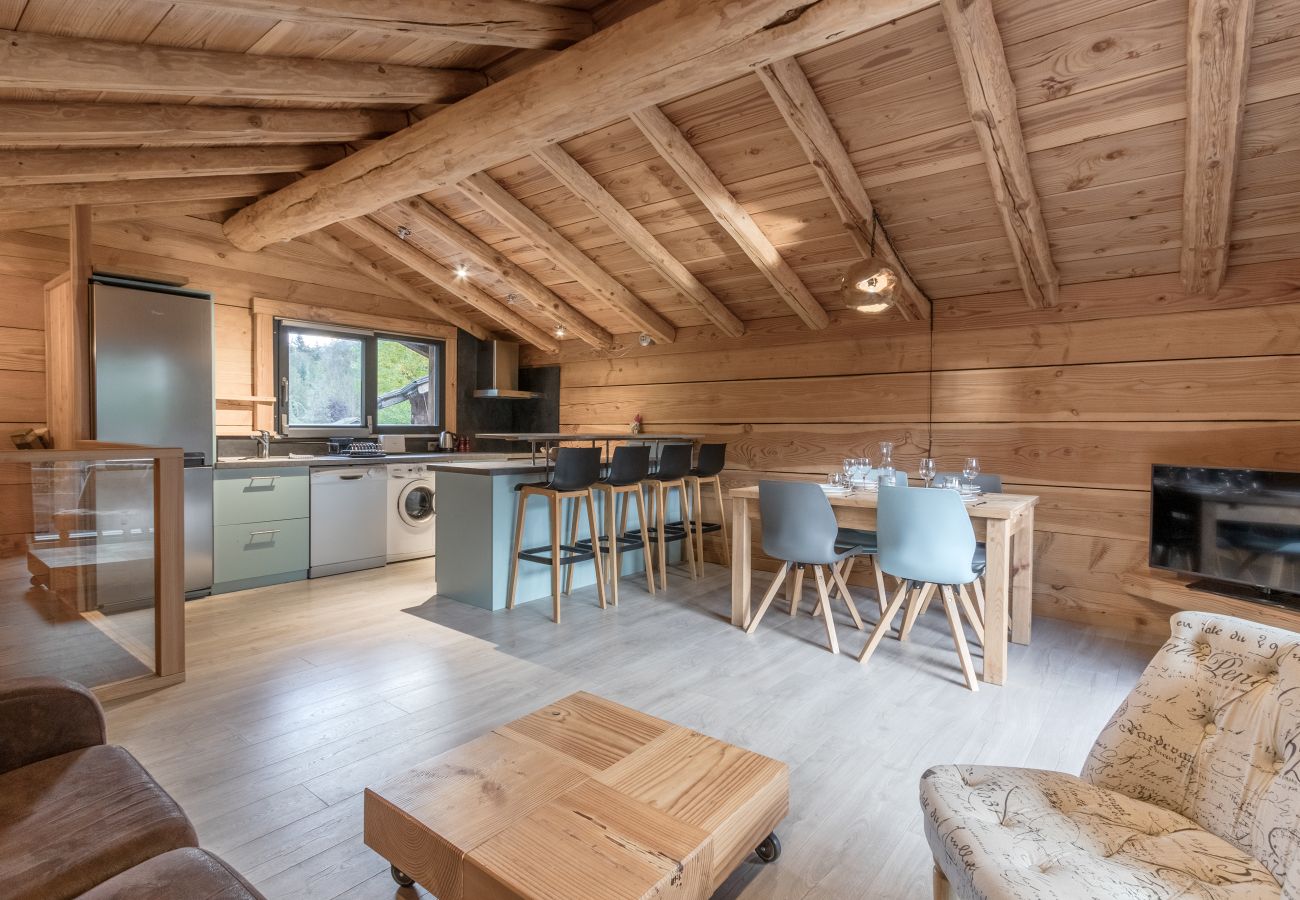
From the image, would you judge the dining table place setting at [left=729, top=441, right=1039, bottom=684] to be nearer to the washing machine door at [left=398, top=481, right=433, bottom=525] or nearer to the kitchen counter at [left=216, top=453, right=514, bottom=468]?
the kitchen counter at [left=216, top=453, right=514, bottom=468]

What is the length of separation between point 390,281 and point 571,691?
14.7ft

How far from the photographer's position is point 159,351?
393 cm

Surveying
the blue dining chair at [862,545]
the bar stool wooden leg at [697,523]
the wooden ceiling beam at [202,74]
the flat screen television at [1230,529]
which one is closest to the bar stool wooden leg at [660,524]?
the bar stool wooden leg at [697,523]

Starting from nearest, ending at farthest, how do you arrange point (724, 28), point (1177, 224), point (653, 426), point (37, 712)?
point (37, 712), point (724, 28), point (1177, 224), point (653, 426)

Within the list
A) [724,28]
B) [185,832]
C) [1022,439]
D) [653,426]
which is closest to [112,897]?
[185,832]

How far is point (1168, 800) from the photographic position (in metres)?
1.33

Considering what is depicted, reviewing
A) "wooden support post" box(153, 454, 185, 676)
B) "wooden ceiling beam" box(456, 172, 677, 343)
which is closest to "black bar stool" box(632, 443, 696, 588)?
"wooden ceiling beam" box(456, 172, 677, 343)

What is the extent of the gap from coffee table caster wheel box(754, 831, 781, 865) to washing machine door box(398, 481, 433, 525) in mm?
4219

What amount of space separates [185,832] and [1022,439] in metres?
4.32

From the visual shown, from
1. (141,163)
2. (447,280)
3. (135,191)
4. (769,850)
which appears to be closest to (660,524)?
(447,280)

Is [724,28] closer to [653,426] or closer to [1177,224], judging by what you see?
[1177,224]

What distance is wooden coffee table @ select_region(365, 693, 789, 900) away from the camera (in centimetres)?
123

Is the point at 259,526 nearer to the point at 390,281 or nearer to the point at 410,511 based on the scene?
the point at 410,511

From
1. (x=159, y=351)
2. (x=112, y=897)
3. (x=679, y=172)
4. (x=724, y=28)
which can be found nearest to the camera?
(x=112, y=897)
